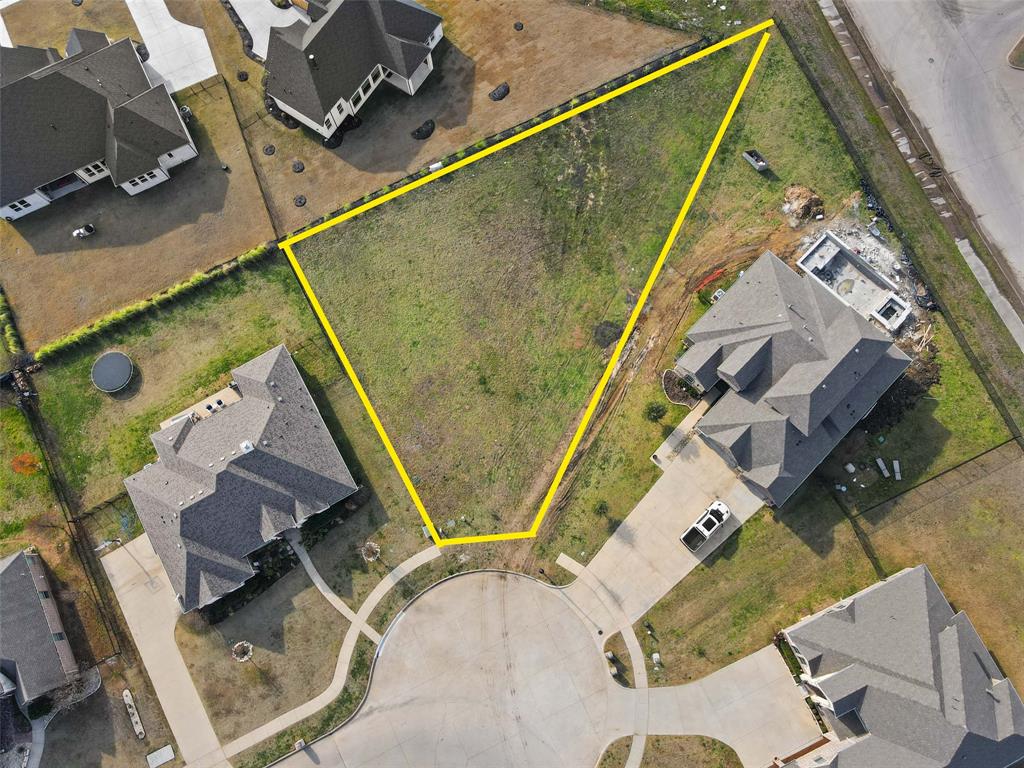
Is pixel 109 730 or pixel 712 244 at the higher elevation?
pixel 712 244

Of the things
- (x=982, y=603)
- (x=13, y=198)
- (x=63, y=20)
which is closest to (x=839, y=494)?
(x=982, y=603)

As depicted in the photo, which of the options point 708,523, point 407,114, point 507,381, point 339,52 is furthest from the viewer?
point 407,114

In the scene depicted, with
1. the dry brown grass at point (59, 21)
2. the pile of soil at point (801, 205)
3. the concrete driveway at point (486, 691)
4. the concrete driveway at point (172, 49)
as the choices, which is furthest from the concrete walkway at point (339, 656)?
the dry brown grass at point (59, 21)

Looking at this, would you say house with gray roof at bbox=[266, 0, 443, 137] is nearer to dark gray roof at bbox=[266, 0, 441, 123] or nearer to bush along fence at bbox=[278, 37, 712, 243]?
dark gray roof at bbox=[266, 0, 441, 123]

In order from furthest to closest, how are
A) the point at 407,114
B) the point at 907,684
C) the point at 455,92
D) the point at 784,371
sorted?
the point at 455,92
the point at 407,114
the point at 784,371
the point at 907,684

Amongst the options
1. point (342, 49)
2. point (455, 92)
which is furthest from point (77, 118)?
→ point (455, 92)

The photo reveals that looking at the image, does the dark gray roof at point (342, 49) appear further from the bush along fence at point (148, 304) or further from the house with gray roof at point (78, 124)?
the bush along fence at point (148, 304)

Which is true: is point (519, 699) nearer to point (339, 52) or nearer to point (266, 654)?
point (266, 654)
